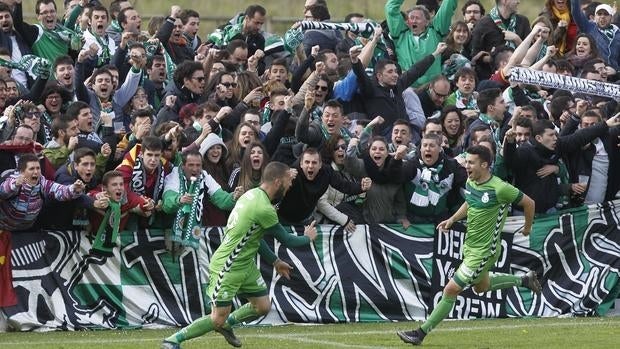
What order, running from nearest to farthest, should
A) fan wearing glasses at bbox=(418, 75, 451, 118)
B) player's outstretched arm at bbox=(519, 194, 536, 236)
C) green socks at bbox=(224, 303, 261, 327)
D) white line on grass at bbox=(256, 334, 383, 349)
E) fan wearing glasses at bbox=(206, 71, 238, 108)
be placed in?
green socks at bbox=(224, 303, 261, 327)
white line on grass at bbox=(256, 334, 383, 349)
player's outstretched arm at bbox=(519, 194, 536, 236)
fan wearing glasses at bbox=(206, 71, 238, 108)
fan wearing glasses at bbox=(418, 75, 451, 118)

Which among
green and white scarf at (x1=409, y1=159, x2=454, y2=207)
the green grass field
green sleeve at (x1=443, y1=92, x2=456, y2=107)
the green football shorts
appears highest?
green sleeve at (x1=443, y1=92, x2=456, y2=107)

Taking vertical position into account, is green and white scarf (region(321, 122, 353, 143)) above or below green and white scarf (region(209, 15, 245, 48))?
below

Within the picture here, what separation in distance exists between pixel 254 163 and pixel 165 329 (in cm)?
211

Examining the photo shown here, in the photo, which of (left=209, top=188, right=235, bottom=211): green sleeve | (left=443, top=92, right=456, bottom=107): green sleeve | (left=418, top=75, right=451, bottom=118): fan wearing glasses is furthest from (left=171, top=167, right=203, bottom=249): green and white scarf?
(left=443, top=92, right=456, bottom=107): green sleeve

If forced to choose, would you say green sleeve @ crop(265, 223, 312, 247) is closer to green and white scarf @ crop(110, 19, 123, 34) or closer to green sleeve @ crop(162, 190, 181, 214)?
green sleeve @ crop(162, 190, 181, 214)

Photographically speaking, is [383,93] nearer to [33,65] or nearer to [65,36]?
[65,36]

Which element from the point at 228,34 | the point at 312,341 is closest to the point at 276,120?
the point at 312,341

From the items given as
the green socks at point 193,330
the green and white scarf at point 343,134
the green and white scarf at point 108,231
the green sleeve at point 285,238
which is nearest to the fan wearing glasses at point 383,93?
the green and white scarf at point 343,134

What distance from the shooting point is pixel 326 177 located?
18.2 meters

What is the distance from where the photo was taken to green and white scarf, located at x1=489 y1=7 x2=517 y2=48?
24422 mm

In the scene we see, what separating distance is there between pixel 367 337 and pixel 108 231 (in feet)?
10.1

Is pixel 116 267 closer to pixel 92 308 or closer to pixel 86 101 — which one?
pixel 92 308

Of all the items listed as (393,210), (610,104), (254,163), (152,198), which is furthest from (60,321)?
(610,104)

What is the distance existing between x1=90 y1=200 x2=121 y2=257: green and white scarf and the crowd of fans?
0.35 ft
